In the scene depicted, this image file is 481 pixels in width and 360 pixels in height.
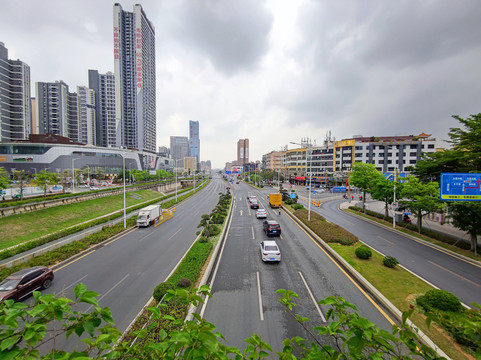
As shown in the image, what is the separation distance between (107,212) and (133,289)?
29998mm

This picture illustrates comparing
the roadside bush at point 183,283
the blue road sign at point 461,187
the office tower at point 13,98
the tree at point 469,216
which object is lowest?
the roadside bush at point 183,283

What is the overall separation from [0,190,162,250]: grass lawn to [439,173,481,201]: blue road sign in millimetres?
40263

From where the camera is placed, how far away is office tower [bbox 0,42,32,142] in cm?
8675

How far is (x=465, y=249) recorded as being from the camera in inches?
816

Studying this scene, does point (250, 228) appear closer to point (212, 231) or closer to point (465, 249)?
point (212, 231)

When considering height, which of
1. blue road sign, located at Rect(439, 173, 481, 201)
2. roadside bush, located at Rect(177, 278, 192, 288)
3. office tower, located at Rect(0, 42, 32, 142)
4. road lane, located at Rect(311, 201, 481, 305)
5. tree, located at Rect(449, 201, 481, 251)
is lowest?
road lane, located at Rect(311, 201, 481, 305)

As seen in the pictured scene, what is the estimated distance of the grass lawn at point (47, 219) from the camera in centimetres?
2489

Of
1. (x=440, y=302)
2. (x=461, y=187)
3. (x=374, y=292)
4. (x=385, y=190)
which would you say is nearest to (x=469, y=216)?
(x=461, y=187)

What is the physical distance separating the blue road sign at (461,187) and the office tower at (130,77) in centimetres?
14174

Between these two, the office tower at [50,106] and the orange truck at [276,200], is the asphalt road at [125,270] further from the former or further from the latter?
the office tower at [50,106]

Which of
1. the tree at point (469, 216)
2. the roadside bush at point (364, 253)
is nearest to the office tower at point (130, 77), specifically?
the roadside bush at point (364, 253)

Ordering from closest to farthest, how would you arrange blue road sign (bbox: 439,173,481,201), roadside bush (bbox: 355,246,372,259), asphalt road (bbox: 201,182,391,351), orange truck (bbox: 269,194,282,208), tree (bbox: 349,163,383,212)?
1. asphalt road (bbox: 201,182,391,351)
2. roadside bush (bbox: 355,246,372,259)
3. blue road sign (bbox: 439,173,481,201)
4. tree (bbox: 349,163,383,212)
5. orange truck (bbox: 269,194,282,208)

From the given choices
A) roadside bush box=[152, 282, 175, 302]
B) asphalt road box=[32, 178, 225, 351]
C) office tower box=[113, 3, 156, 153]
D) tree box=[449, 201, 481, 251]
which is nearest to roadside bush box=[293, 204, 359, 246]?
tree box=[449, 201, 481, 251]

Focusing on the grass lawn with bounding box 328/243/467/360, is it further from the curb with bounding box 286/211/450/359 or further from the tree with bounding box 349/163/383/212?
the tree with bounding box 349/163/383/212
